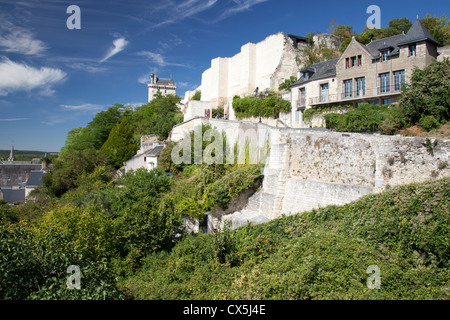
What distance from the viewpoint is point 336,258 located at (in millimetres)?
8047

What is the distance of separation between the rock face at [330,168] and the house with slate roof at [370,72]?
714 centimetres

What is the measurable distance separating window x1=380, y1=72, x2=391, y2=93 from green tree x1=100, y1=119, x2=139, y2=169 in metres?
24.3

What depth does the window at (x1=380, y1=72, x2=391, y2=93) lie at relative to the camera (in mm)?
→ 16938

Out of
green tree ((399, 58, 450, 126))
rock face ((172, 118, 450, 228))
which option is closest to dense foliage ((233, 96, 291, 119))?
rock face ((172, 118, 450, 228))

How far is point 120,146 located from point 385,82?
82.7ft

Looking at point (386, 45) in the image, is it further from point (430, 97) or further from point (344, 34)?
point (344, 34)

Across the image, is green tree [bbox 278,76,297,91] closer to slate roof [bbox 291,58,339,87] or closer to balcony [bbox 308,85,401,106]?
slate roof [bbox 291,58,339,87]

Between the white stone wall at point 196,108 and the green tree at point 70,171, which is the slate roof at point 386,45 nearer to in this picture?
the white stone wall at point 196,108

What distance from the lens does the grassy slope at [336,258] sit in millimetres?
7199

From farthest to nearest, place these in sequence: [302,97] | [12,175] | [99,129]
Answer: [12,175], [99,129], [302,97]

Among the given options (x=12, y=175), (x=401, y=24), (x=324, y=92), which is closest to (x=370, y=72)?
(x=324, y=92)

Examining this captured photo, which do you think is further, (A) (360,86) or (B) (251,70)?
(B) (251,70)
